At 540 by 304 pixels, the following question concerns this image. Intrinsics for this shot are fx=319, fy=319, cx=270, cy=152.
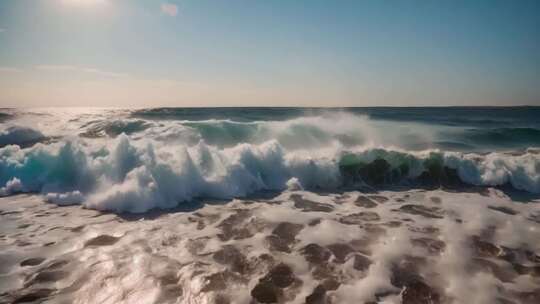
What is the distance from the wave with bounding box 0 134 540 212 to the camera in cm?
752

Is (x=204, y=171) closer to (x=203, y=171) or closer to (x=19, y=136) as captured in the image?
(x=203, y=171)

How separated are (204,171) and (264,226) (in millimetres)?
3471

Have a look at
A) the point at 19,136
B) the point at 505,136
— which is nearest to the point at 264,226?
the point at 19,136

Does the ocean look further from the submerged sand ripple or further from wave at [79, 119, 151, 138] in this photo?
wave at [79, 119, 151, 138]

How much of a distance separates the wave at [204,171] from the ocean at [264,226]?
0.04m

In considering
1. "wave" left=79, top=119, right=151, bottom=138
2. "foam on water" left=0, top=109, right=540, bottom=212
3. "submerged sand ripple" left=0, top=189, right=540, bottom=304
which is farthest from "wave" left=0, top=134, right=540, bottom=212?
"wave" left=79, top=119, right=151, bottom=138

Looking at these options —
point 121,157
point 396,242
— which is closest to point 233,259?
point 396,242

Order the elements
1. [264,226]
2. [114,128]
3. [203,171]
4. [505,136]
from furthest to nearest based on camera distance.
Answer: [505,136] < [114,128] < [203,171] < [264,226]

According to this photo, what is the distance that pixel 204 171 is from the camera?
28.7 ft

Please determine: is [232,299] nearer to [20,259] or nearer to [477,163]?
[20,259]

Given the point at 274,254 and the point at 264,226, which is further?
the point at 264,226

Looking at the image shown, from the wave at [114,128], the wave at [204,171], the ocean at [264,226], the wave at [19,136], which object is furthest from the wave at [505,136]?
the wave at [19,136]

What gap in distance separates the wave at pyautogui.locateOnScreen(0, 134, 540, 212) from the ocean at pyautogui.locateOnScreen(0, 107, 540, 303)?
0.13 ft

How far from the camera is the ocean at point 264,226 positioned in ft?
12.7
